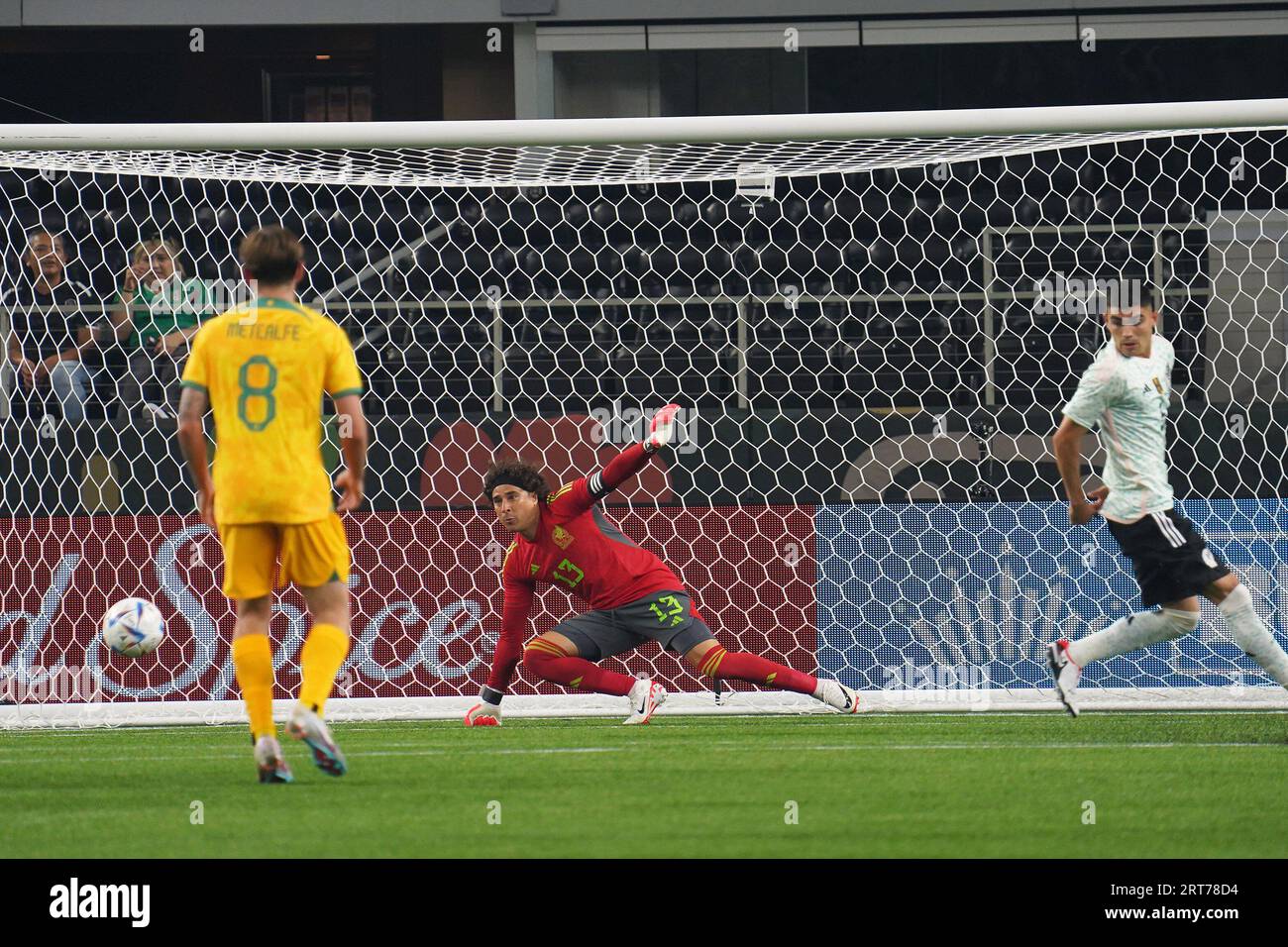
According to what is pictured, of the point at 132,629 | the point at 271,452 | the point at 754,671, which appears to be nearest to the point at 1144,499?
the point at 754,671

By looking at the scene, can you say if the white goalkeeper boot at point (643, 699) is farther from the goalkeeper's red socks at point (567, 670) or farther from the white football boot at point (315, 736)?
the white football boot at point (315, 736)

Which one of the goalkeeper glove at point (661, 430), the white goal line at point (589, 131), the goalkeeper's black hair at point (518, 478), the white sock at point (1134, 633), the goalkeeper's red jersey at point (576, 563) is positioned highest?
the white goal line at point (589, 131)

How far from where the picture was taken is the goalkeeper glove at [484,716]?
263 inches

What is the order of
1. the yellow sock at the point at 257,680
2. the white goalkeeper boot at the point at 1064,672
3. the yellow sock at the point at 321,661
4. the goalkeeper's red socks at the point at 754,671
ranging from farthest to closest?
1. the goalkeeper's red socks at the point at 754,671
2. the white goalkeeper boot at the point at 1064,672
3. the yellow sock at the point at 257,680
4. the yellow sock at the point at 321,661

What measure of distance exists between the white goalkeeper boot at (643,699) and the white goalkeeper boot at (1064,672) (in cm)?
156

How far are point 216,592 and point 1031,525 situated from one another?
12.0 ft

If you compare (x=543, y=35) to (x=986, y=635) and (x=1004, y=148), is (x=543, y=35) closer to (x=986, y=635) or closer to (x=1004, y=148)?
(x=1004, y=148)

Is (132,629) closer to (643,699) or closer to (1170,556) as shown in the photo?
(643,699)

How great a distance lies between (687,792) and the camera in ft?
14.8

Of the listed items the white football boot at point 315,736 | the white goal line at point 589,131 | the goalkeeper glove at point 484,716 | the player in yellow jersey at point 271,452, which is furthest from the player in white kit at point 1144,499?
the white football boot at point 315,736

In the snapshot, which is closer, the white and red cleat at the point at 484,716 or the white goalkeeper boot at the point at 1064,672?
the white goalkeeper boot at the point at 1064,672

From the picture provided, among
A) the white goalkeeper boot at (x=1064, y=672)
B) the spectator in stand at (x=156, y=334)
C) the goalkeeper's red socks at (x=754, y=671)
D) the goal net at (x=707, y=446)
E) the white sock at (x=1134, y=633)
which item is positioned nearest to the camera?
the white sock at (x=1134, y=633)

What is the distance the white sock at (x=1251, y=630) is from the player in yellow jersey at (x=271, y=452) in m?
3.20

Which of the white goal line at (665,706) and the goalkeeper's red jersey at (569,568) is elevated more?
the goalkeeper's red jersey at (569,568)
